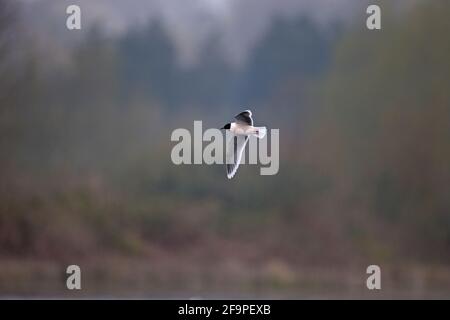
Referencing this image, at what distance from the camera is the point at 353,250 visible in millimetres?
17203

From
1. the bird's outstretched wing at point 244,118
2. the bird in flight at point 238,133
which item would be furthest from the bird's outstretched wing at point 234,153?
the bird's outstretched wing at point 244,118

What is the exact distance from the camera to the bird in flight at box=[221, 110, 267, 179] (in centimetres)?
1227

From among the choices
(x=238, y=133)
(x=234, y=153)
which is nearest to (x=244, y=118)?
(x=238, y=133)

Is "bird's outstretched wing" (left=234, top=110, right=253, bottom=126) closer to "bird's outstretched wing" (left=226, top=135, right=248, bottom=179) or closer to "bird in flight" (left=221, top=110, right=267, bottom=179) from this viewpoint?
"bird in flight" (left=221, top=110, right=267, bottom=179)

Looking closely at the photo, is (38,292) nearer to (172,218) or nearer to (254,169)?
(172,218)

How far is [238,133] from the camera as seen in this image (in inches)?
495

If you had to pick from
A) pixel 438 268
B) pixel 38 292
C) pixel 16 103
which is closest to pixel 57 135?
pixel 16 103

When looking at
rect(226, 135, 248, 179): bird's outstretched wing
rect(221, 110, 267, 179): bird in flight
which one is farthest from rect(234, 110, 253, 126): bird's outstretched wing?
rect(226, 135, 248, 179): bird's outstretched wing

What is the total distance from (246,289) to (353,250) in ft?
6.39

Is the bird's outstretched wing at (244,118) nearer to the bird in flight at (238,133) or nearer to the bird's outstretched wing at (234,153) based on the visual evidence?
the bird in flight at (238,133)

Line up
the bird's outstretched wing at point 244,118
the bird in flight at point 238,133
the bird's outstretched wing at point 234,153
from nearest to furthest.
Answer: the bird's outstretched wing at point 244,118, the bird in flight at point 238,133, the bird's outstretched wing at point 234,153

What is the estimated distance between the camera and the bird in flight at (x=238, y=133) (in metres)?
12.3

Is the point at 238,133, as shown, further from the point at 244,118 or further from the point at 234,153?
the point at 234,153
